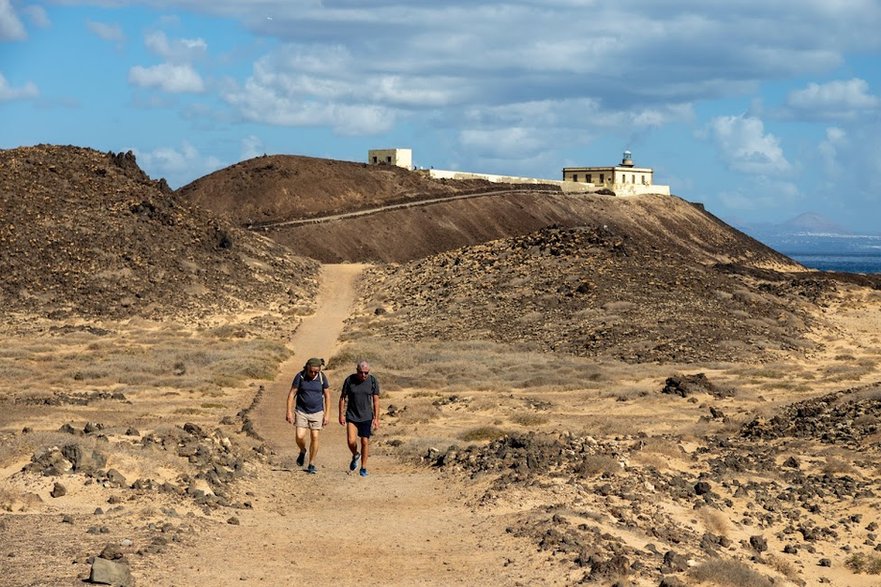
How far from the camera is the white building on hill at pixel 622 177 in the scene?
10872 cm

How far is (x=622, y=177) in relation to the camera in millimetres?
111188

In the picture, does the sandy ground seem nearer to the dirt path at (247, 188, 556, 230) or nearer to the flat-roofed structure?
the dirt path at (247, 188, 556, 230)

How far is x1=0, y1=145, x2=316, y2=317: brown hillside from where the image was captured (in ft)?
143

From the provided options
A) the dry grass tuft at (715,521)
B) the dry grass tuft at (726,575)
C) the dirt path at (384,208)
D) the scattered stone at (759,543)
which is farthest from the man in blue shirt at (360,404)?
the dirt path at (384,208)

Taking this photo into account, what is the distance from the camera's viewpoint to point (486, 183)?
9925cm

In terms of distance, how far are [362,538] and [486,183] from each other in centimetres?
8747

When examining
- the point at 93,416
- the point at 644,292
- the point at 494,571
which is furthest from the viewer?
the point at 644,292

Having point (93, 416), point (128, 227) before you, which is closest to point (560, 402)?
point (93, 416)

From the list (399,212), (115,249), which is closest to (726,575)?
(115,249)

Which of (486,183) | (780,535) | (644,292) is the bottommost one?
(780,535)

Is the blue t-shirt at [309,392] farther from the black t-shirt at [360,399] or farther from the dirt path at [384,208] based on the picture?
the dirt path at [384,208]

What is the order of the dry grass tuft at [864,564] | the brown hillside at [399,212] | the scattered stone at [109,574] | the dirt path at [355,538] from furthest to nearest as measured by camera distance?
the brown hillside at [399,212] < the dry grass tuft at [864,564] < the dirt path at [355,538] < the scattered stone at [109,574]

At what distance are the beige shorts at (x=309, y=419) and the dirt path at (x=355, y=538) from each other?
2.44 ft

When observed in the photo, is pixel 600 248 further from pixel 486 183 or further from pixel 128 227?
pixel 486 183
